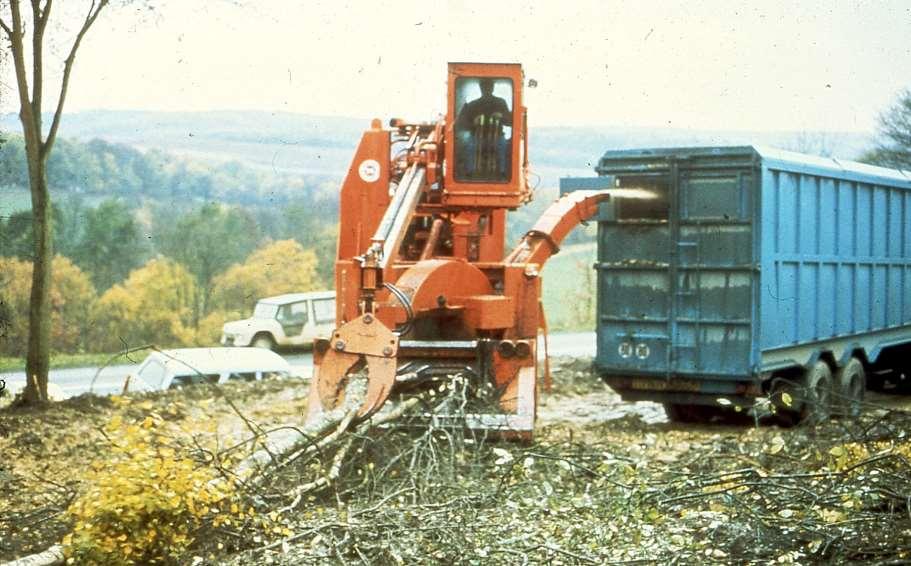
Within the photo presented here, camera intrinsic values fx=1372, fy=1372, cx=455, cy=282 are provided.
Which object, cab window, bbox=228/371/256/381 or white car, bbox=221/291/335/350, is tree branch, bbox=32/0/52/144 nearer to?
cab window, bbox=228/371/256/381

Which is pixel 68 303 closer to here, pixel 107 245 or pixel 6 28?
pixel 107 245

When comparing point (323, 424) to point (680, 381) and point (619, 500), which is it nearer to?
point (619, 500)

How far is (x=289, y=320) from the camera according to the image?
1228 inches

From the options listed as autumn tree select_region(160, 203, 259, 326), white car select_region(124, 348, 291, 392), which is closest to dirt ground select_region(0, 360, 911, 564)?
white car select_region(124, 348, 291, 392)

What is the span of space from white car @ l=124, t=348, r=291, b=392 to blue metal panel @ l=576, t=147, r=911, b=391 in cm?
646

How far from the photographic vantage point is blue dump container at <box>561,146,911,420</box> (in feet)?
44.0

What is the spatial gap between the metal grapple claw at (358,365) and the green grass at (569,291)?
26.8m

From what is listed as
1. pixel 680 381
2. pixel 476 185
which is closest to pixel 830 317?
pixel 680 381

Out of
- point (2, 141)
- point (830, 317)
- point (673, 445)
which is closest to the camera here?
point (2, 141)

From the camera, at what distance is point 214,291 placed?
3100 cm

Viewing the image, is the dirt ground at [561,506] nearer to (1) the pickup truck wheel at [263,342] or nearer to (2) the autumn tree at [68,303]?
(2) the autumn tree at [68,303]

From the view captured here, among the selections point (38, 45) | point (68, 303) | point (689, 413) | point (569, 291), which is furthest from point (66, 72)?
point (569, 291)

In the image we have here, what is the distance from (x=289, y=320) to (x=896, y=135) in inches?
539

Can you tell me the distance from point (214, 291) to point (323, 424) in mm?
21792
